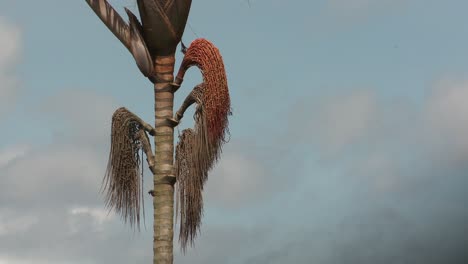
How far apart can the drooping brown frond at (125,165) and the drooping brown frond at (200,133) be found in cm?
59

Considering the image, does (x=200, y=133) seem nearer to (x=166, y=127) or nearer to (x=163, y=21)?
(x=166, y=127)

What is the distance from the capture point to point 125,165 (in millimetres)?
14570

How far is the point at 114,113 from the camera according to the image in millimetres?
14680

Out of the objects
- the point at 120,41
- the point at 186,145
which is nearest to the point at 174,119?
the point at 186,145

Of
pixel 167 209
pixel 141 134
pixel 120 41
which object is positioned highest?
pixel 120 41

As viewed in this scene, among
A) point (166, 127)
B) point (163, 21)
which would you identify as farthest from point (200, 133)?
point (163, 21)

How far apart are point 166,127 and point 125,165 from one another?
77cm

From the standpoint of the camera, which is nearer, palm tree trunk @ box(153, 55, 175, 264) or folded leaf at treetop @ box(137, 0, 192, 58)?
palm tree trunk @ box(153, 55, 175, 264)

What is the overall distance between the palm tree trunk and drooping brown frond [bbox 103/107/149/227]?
1.07ft

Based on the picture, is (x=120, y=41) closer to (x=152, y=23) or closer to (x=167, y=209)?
(x=152, y=23)

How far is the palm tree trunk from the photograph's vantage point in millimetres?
14141

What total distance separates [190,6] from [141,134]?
183 centimetres

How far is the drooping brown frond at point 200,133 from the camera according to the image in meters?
14.2

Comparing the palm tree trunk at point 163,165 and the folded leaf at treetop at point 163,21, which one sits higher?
the folded leaf at treetop at point 163,21
